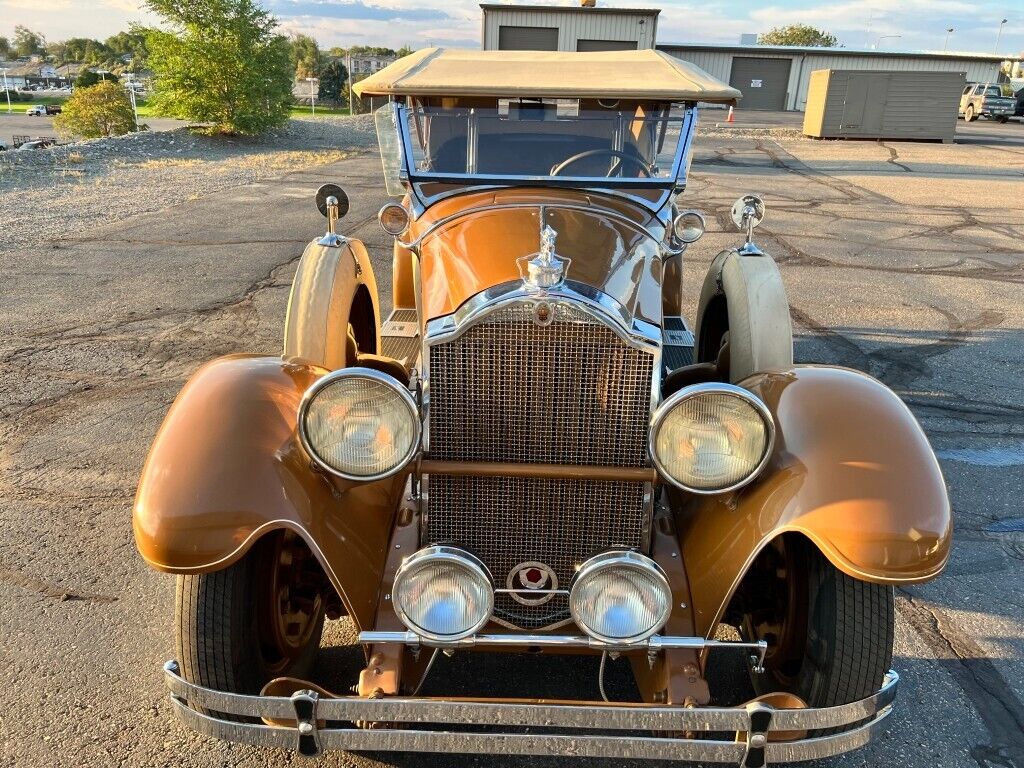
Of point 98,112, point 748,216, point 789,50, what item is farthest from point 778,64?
point 748,216

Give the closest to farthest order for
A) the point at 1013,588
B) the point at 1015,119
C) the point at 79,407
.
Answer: the point at 1013,588, the point at 79,407, the point at 1015,119

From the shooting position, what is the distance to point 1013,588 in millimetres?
3275

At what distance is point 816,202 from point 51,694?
520 inches

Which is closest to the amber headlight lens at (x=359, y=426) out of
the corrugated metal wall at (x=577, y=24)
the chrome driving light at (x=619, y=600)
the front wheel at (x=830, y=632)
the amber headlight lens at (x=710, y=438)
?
the chrome driving light at (x=619, y=600)

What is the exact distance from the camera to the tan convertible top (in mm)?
3164

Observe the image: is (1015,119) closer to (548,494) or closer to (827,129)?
(827,129)

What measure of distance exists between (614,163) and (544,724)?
2.45 metres

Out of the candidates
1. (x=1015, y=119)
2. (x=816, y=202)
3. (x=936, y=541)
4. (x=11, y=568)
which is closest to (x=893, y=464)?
(x=936, y=541)

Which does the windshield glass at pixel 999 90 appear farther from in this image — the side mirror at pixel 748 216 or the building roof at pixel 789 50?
the side mirror at pixel 748 216

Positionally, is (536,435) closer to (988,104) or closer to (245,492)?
(245,492)

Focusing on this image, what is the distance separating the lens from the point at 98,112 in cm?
2703

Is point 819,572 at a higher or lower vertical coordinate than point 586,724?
higher

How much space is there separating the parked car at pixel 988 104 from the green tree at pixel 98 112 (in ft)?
110

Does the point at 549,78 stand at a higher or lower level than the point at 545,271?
higher
